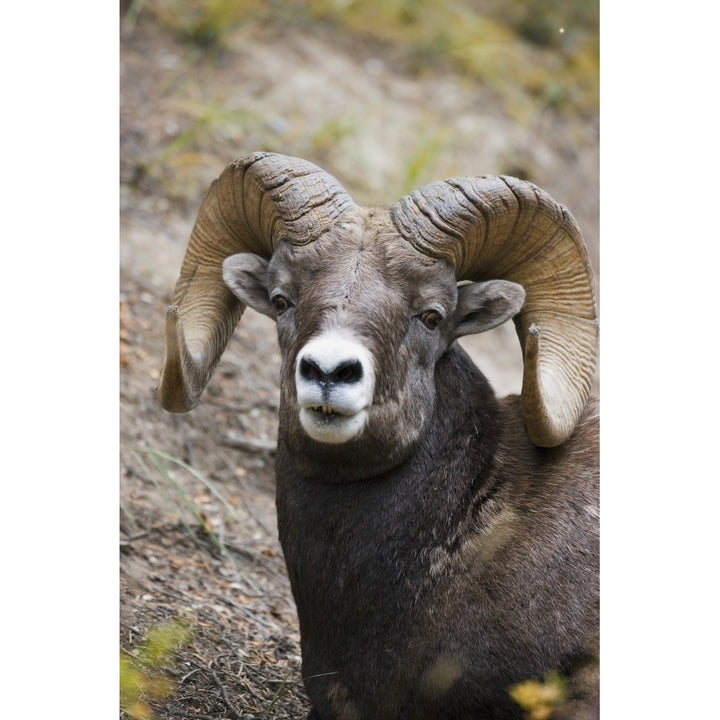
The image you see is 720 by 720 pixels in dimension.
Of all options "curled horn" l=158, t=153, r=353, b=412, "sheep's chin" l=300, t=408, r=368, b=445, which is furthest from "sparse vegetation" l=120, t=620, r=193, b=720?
"sheep's chin" l=300, t=408, r=368, b=445

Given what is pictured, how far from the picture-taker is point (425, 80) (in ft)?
49.1

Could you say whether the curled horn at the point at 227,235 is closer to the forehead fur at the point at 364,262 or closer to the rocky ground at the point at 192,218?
the forehead fur at the point at 364,262

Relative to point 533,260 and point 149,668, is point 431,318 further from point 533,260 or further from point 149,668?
point 149,668

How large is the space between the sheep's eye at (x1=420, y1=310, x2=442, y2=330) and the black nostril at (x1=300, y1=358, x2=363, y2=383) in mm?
847

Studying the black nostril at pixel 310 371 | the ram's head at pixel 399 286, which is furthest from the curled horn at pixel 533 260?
the black nostril at pixel 310 371

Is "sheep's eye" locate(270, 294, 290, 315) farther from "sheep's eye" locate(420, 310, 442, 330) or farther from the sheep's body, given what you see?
the sheep's body

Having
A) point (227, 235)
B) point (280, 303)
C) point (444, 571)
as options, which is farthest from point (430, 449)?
point (227, 235)

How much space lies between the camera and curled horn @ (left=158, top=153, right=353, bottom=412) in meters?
5.58

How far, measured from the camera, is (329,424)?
4.87 m

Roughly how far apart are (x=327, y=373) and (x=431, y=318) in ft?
3.39

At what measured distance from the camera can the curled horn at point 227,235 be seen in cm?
558

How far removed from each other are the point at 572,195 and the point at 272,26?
13.8 ft

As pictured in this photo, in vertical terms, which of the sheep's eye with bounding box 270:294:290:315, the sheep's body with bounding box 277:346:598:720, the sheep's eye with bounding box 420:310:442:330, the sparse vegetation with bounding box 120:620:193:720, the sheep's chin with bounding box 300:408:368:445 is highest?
the sheep's eye with bounding box 270:294:290:315

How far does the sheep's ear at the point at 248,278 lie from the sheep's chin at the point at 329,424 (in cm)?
116
